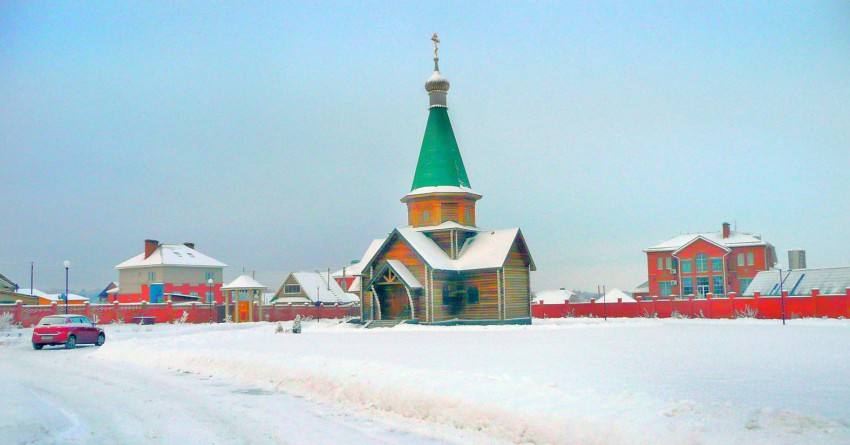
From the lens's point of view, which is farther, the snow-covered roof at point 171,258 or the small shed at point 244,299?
the snow-covered roof at point 171,258

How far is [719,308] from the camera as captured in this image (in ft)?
143

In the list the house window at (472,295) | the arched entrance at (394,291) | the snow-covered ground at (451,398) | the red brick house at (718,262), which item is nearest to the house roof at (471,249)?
the house window at (472,295)

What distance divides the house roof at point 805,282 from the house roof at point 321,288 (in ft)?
118

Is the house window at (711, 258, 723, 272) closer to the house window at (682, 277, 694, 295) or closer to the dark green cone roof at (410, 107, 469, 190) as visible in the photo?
the house window at (682, 277, 694, 295)

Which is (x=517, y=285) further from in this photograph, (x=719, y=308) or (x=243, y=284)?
(x=243, y=284)

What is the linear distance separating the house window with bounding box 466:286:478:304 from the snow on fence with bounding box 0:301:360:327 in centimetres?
1504

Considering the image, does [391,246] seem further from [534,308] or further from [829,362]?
[829,362]

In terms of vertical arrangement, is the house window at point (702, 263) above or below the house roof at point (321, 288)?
above

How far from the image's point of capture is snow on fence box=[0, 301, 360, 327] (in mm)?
43156

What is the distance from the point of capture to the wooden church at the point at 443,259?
36.9m

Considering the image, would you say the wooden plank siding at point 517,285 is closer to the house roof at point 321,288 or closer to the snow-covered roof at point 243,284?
the snow-covered roof at point 243,284

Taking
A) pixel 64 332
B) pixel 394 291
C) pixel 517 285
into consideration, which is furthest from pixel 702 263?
pixel 64 332

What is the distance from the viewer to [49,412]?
1113cm

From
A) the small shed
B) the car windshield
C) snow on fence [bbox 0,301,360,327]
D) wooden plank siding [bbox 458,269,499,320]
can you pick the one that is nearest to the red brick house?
snow on fence [bbox 0,301,360,327]
